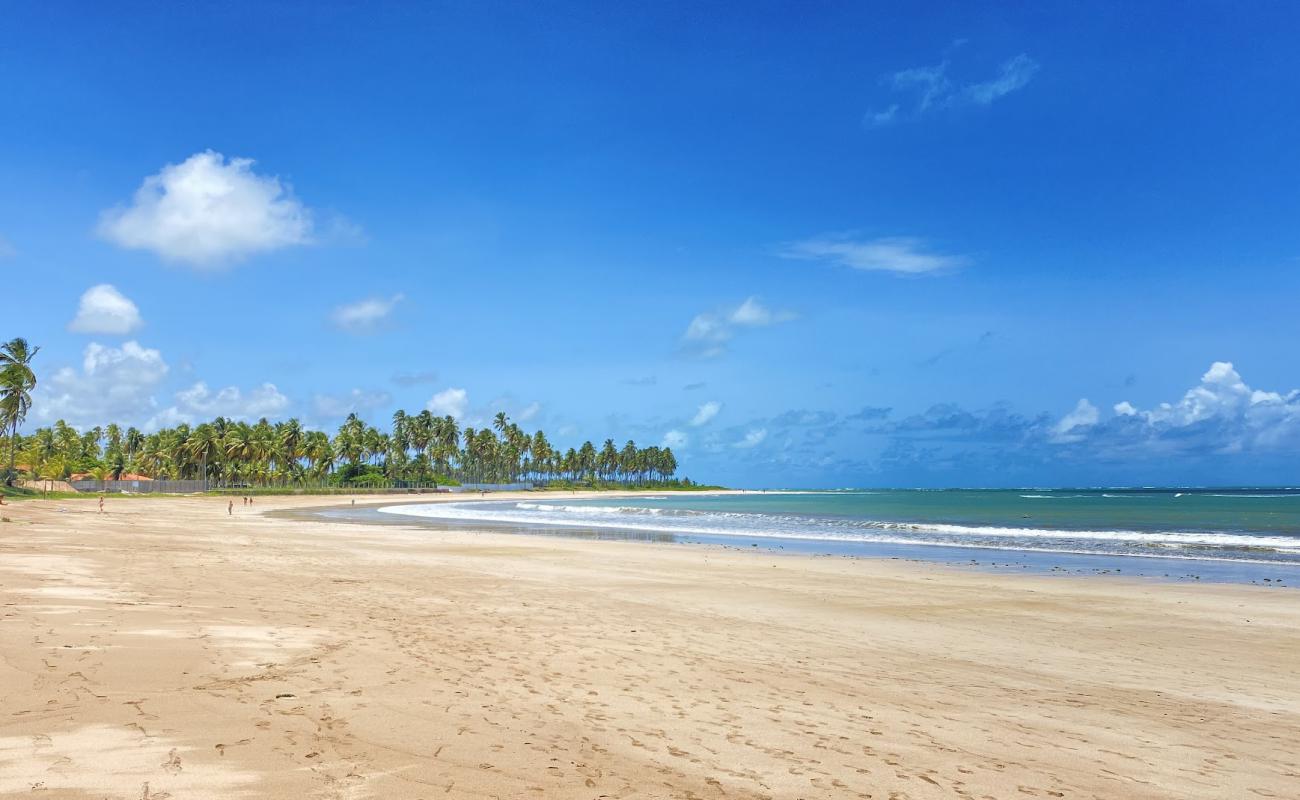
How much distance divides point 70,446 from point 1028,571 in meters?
163

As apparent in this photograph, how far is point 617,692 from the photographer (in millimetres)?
8281

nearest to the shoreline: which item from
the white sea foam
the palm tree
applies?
the white sea foam

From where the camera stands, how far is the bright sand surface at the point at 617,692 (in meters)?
5.61

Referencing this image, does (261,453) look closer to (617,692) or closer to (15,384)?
(15,384)

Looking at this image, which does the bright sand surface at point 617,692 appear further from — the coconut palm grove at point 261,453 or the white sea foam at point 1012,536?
the coconut palm grove at point 261,453

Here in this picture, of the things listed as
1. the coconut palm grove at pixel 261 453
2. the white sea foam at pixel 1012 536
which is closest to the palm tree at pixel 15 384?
the coconut palm grove at pixel 261 453

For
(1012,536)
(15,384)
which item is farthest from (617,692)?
(15,384)

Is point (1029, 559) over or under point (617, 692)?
under

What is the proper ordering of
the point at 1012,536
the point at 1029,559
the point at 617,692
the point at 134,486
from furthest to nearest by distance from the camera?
the point at 134,486 < the point at 1012,536 < the point at 1029,559 < the point at 617,692

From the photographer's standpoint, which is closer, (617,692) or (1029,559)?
(617,692)

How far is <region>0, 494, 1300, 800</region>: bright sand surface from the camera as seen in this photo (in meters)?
5.61

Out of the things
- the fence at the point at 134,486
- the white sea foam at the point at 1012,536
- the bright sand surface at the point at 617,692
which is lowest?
the fence at the point at 134,486

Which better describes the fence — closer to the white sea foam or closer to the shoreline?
the white sea foam

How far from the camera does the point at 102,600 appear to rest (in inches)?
477
